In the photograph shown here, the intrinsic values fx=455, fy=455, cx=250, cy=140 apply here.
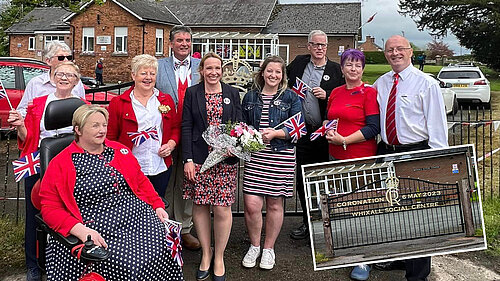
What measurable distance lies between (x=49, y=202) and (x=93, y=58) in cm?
3373

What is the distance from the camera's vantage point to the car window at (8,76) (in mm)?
9578

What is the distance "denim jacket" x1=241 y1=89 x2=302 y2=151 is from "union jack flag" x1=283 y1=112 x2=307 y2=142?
1.8 inches

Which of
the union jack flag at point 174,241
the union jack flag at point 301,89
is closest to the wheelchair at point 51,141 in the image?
the union jack flag at point 174,241

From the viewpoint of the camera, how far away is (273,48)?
32.6 meters

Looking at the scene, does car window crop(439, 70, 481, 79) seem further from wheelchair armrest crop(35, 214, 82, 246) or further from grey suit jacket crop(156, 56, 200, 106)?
wheelchair armrest crop(35, 214, 82, 246)

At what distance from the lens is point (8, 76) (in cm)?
962

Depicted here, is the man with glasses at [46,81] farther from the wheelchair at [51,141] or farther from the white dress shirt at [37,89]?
the wheelchair at [51,141]

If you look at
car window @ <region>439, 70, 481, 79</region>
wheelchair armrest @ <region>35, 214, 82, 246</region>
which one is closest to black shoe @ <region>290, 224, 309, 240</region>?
wheelchair armrest @ <region>35, 214, 82, 246</region>

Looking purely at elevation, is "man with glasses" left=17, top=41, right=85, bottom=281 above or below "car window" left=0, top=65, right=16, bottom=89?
below

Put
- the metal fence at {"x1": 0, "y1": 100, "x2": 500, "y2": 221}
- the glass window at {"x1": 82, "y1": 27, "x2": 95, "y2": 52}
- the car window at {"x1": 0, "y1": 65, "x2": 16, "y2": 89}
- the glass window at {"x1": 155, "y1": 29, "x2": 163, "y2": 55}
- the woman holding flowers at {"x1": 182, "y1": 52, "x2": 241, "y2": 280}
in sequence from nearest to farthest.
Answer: the woman holding flowers at {"x1": 182, "y1": 52, "x2": 241, "y2": 280}
the metal fence at {"x1": 0, "y1": 100, "x2": 500, "y2": 221}
the car window at {"x1": 0, "y1": 65, "x2": 16, "y2": 89}
the glass window at {"x1": 82, "y1": 27, "x2": 95, "y2": 52}
the glass window at {"x1": 155, "y1": 29, "x2": 163, "y2": 55}

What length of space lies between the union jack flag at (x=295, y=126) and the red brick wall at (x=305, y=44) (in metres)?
35.0

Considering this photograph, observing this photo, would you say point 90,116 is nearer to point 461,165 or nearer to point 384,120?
point 384,120

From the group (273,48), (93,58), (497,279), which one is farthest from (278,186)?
(93,58)

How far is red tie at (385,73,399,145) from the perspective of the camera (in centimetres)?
372
